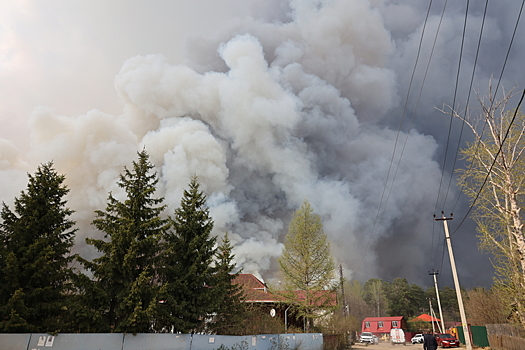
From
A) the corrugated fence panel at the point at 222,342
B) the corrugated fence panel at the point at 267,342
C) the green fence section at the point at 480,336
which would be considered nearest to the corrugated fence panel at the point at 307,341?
the corrugated fence panel at the point at 267,342

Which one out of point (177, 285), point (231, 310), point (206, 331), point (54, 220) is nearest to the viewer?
point (54, 220)

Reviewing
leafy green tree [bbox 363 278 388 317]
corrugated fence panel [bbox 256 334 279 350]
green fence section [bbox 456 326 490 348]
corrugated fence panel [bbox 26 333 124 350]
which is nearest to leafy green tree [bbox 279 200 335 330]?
corrugated fence panel [bbox 256 334 279 350]

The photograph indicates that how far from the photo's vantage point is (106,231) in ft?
51.1

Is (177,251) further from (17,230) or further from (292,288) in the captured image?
(292,288)

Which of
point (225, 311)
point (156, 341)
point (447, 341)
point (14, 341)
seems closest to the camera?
point (14, 341)

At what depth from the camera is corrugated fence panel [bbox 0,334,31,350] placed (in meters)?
11.9

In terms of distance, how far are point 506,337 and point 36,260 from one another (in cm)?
3265

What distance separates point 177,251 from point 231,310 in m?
5.02

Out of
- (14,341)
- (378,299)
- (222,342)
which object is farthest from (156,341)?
(378,299)

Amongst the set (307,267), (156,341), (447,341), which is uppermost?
(307,267)

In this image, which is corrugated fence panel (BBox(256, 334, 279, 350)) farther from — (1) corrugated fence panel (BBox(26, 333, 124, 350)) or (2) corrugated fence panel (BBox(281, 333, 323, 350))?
(1) corrugated fence panel (BBox(26, 333, 124, 350))

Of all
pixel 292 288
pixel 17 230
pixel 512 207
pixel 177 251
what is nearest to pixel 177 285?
pixel 177 251

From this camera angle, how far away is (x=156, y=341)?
1471cm

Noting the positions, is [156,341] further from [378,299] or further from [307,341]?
[378,299]
